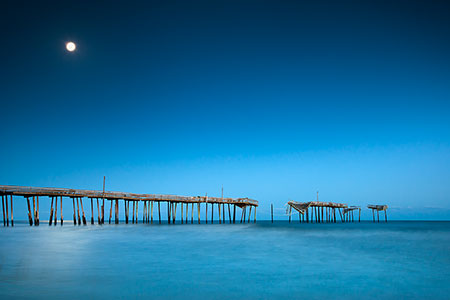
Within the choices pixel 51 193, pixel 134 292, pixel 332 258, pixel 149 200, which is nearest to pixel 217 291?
pixel 134 292

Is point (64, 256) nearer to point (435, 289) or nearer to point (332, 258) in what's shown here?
point (332, 258)

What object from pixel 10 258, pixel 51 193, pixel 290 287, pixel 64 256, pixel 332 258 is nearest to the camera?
pixel 290 287

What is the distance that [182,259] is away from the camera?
1524 centimetres

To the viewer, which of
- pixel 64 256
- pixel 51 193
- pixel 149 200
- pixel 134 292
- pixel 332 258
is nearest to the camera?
pixel 134 292

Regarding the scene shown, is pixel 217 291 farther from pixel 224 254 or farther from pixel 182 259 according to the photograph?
pixel 224 254

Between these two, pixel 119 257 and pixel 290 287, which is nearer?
pixel 290 287

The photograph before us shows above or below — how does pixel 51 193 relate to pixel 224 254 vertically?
above

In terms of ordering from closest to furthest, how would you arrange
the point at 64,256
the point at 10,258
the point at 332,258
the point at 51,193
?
the point at 10,258, the point at 64,256, the point at 332,258, the point at 51,193

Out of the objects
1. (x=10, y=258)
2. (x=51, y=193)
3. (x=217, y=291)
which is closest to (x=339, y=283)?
(x=217, y=291)

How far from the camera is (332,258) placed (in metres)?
16.1

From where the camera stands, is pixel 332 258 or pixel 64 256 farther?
pixel 332 258

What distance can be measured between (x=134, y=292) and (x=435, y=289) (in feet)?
29.9

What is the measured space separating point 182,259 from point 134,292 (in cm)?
663

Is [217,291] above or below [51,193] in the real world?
below
